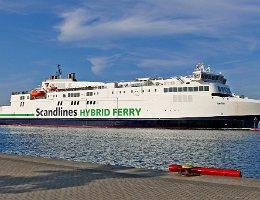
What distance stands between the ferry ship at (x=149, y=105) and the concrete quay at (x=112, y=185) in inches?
1556

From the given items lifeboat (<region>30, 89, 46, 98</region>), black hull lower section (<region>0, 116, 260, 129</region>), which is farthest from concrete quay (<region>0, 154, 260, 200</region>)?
lifeboat (<region>30, 89, 46, 98</region>)

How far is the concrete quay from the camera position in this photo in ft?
29.2

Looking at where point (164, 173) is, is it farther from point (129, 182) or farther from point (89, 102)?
point (89, 102)

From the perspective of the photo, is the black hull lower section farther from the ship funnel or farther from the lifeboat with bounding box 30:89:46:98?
the ship funnel

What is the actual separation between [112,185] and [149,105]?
45.8 m

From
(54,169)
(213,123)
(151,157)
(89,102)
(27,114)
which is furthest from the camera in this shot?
(27,114)

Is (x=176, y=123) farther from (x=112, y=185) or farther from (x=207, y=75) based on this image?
(x=112, y=185)

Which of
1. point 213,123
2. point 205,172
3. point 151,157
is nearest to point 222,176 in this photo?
point 205,172

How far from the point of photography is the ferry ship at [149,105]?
5081 centimetres

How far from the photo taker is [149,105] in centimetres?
5597

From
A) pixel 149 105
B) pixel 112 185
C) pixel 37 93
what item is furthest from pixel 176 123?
pixel 112 185

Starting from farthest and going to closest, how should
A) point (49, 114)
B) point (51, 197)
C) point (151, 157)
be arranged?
point (49, 114)
point (151, 157)
point (51, 197)

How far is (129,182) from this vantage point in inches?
428

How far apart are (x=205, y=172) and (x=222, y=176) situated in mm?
674
